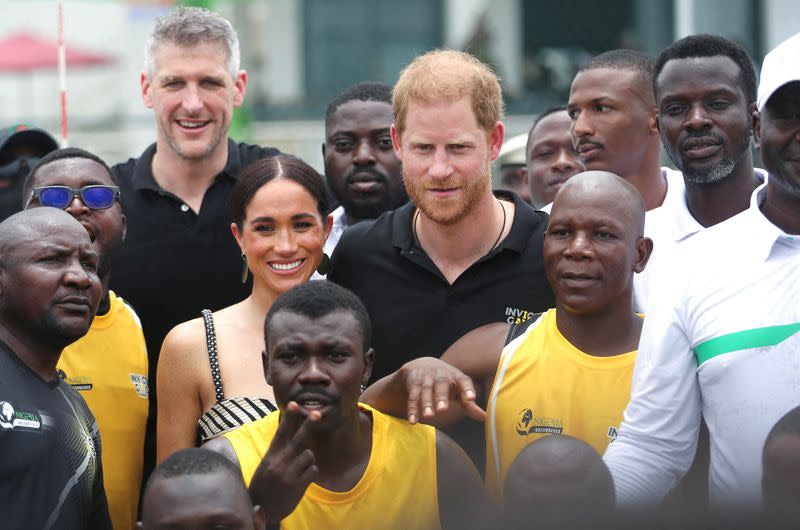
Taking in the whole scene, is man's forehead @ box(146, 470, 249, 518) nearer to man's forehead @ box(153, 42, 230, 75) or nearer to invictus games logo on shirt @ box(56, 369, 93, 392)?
invictus games logo on shirt @ box(56, 369, 93, 392)

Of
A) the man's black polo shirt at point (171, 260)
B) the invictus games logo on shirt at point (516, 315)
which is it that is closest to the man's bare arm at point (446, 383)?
the invictus games logo on shirt at point (516, 315)

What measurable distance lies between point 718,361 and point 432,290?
5.09 ft

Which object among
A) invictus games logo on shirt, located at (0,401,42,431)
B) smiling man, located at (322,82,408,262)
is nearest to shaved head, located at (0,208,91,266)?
invictus games logo on shirt, located at (0,401,42,431)

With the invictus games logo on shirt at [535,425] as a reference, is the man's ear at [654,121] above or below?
above

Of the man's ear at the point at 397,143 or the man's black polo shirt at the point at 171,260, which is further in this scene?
the man's black polo shirt at the point at 171,260

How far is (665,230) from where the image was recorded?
5336 millimetres

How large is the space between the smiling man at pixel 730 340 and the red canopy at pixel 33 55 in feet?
56.9

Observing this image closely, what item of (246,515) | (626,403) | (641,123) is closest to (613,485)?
(626,403)

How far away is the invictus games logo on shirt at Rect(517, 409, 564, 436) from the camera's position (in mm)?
4398

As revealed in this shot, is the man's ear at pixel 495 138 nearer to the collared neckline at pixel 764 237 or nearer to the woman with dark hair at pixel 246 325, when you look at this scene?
the woman with dark hair at pixel 246 325

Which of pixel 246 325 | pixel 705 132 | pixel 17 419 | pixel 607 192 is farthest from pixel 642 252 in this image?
pixel 17 419

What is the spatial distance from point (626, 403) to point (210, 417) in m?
1.52

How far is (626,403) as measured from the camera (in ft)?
14.4

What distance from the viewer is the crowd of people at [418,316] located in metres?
3.90
